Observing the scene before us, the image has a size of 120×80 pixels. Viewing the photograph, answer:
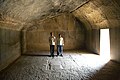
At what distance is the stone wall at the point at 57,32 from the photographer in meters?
13.2

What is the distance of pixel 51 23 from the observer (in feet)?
43.4

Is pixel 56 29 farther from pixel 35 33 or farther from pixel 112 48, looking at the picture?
pixel 112 48

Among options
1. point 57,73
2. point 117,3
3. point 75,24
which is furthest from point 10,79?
point 75,24

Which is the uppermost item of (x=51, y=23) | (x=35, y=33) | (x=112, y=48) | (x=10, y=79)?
(x=51, y=23)

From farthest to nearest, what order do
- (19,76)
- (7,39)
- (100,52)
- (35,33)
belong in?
(35,33), (100,52), (7,39), (19,76)

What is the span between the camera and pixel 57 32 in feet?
44.0

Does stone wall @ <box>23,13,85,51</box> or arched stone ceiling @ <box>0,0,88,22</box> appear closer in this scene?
arched stone ceiling @ <box>0,0,88,22</box>

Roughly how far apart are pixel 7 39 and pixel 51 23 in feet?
20.3

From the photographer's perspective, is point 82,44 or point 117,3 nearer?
point 117,3

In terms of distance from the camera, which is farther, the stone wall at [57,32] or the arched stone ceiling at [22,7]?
the stone wall at [57,32]

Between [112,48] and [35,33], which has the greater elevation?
[35,33]

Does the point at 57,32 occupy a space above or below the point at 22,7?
below

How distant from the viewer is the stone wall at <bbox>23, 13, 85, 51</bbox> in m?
13.2

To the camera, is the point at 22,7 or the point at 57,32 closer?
the point at 22,7
